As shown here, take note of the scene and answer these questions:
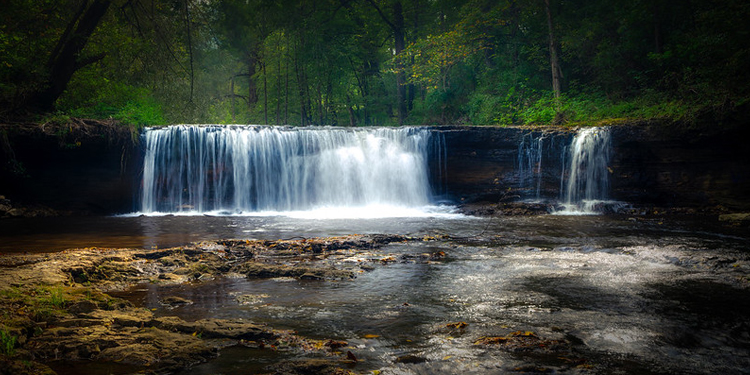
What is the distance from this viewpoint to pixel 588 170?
16.3m

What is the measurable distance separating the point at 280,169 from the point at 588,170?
1181 cm

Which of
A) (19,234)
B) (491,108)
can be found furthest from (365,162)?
(19,234)

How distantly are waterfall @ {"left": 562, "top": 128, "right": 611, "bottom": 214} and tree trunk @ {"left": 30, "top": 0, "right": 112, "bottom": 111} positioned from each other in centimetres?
1670

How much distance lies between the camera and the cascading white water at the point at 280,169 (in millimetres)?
16828

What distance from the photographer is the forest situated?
14172 millimetres

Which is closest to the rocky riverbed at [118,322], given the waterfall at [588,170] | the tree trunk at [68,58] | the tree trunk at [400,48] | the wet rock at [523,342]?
the wet rock at [523,342]

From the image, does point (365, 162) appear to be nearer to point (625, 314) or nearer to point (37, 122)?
point (37, 122)

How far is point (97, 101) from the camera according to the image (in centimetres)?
1758

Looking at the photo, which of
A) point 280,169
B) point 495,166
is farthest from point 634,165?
point 280,169

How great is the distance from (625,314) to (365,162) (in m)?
14.0

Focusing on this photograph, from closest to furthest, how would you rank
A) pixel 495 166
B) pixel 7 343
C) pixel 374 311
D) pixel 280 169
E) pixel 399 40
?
pixel 7 343 → pixel 374 311 → pixel 495 166 → pixel 280 169 → pixel 399 40

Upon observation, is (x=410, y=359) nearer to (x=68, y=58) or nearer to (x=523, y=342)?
(x=523, y=342)

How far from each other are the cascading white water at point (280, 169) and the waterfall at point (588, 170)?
5.48 m

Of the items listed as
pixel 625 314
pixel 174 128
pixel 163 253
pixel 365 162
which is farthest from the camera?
pixel 365 162
